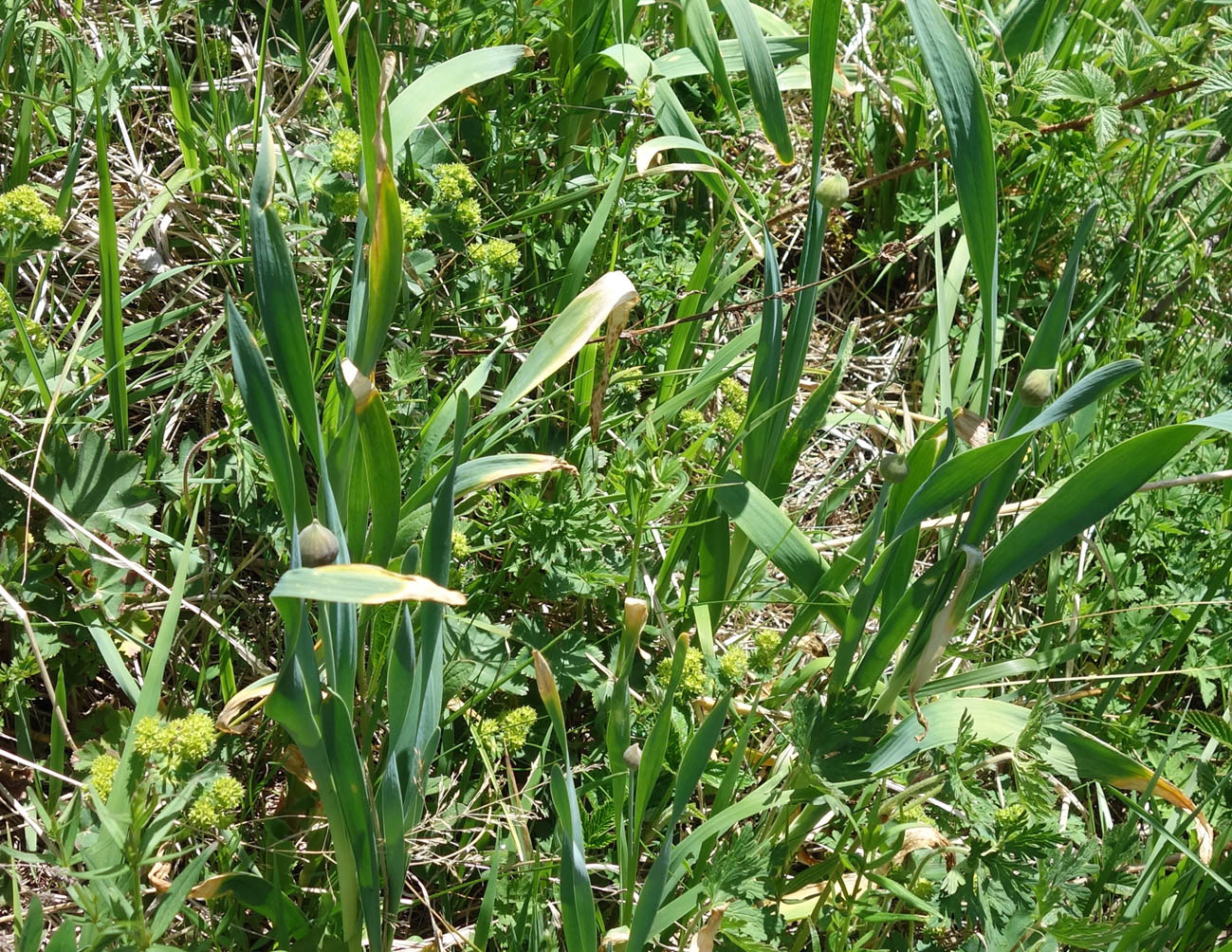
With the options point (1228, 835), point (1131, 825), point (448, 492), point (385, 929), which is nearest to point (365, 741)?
point (385, 929)

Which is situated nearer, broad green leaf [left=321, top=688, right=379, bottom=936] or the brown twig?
broad green leaf [left=321, top=688, right=379, bottom=936]

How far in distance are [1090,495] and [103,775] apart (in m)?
1.27

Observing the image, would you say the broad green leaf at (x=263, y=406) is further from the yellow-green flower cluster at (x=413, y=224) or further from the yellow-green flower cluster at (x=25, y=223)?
the yellow-green flower cluster at (x=25, y=223)

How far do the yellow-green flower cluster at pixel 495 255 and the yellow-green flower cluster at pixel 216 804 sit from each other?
3.25 ft

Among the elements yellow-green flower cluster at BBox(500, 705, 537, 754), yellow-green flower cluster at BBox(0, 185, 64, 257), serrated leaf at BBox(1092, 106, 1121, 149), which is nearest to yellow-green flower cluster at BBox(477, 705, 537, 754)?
yellow-green flower cluster at BBox(500, 705, 537, 754)

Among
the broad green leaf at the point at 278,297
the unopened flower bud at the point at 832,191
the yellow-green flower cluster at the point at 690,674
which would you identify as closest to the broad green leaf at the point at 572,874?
the yellow-green flower cluster at the point at 690,674

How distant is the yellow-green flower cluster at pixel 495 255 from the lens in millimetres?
1920

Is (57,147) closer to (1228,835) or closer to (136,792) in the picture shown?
(136,792)

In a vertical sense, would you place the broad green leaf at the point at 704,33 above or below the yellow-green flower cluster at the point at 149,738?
above

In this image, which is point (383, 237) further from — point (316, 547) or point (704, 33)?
point (704, 33)

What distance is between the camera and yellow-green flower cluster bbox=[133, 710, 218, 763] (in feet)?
4.09

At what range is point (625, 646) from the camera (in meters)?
1.58

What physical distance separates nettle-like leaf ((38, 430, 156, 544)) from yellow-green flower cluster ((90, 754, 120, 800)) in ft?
1.71

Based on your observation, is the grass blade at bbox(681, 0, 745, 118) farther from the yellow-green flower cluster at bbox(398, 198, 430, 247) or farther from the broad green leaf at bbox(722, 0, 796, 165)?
the yellow-green flower cluster at bbox(398, 198, 430, 247)
